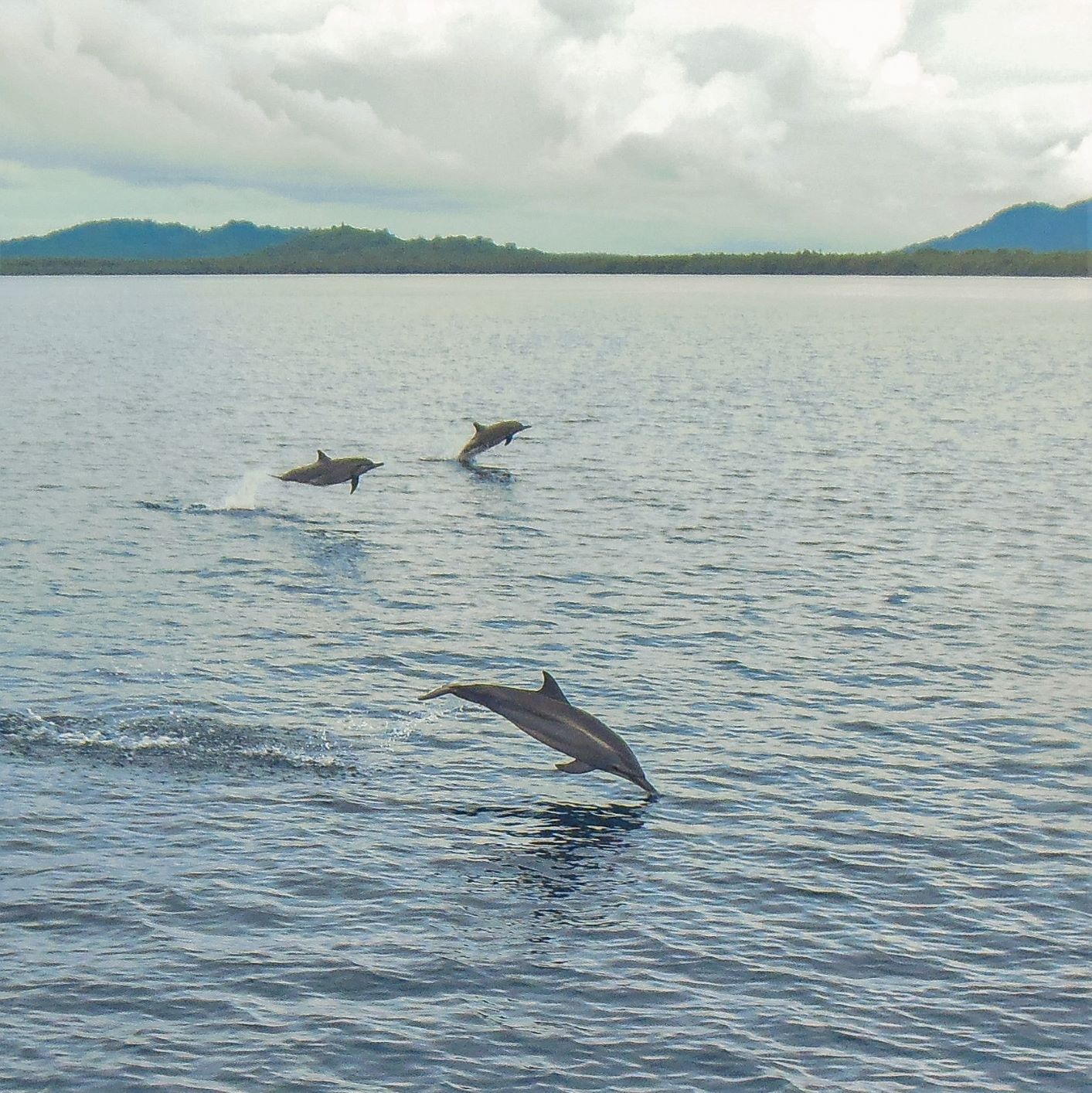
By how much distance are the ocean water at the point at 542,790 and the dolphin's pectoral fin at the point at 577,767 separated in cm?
61

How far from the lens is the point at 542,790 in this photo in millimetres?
24891

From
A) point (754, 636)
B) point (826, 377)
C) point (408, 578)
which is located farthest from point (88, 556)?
point (826, 377)

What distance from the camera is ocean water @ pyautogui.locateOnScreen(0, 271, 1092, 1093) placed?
17188mm

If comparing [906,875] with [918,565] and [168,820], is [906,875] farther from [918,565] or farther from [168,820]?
[918,565]

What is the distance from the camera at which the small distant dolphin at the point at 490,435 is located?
6032 centimetres

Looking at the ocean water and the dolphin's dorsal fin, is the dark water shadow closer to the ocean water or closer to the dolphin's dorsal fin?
the ocean water

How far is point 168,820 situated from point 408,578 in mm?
18652

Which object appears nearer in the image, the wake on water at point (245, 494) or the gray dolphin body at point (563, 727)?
the gray dolphin body at point (563, 727)

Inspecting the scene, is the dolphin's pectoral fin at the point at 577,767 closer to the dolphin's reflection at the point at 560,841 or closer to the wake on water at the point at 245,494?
the dolphin's reflection at the point at 560,841

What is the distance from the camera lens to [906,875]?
21.6 meters

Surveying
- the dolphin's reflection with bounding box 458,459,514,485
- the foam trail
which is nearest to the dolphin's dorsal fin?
the foam trail

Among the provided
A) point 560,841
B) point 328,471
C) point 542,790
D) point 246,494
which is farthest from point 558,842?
point 246,494

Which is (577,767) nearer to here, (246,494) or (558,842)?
(558,842)

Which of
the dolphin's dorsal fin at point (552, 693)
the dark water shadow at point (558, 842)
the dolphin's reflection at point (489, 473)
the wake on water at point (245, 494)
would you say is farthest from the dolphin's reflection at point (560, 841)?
the dolphin's reflection at point (489, 473)
